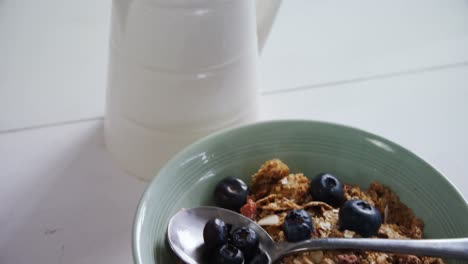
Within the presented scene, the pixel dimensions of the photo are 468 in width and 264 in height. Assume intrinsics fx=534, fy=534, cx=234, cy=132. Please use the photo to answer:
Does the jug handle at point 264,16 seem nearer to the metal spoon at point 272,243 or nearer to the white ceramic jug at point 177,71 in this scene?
the white ceramic jug at point 177,71

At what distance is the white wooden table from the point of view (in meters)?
0.56

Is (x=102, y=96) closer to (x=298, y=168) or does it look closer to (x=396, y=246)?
(x=298, y=168)

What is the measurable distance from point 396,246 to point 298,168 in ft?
0.50

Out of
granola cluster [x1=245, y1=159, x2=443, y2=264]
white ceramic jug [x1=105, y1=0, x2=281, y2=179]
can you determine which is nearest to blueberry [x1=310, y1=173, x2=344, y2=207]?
granola cluster [x1=245, y1=159, x2=443, y2=264]

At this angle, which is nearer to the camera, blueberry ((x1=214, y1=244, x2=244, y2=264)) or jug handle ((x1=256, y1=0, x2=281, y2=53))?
blueberry ((x1=214, y1=244, x2=244, y2=264))

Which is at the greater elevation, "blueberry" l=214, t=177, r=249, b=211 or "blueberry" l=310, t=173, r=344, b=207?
"blueberry" l=310, t=173, r=344, b=207

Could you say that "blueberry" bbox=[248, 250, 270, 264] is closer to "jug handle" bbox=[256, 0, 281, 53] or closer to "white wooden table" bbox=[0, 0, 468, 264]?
"white wooden table" bbox=[0, 0, 468, 264]

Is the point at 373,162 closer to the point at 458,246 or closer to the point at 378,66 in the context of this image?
the point at 458,246

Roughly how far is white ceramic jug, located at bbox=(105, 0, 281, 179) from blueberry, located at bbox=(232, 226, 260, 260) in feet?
0.48

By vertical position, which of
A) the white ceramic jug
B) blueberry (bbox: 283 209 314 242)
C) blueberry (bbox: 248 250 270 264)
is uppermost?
the white ceramic jug

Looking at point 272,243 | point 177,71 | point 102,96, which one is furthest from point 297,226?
point 102,96

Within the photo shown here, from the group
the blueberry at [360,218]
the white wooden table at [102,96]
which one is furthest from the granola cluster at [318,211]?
the white wooden table at [102,96]

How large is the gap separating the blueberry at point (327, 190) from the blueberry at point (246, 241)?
0.28 ft

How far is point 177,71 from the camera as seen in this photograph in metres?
0.51
